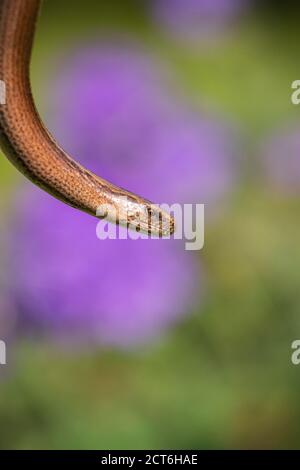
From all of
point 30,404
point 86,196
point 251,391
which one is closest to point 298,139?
point 251,391

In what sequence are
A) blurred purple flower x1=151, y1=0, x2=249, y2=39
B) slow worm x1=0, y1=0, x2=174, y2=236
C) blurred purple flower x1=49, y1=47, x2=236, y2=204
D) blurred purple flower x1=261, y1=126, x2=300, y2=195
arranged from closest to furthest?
slow worm x1=0, y1=0, x2=174, y2=236 < blurred purple flower x1=49, y1=47, x2=236, y2=204 < blurred purple flower x1=261, y1=126, x2=300, y2=195 < blurred purple flower x1=151, y1=0, x2=249, y2=39

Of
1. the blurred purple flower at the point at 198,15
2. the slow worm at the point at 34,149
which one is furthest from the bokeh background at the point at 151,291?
the slow worm at the point at 34,149

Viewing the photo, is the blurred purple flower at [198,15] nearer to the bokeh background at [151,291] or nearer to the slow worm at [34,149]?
the bokeh background at [151,291]

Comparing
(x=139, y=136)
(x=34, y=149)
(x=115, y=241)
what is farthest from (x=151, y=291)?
(x=34, y=149)

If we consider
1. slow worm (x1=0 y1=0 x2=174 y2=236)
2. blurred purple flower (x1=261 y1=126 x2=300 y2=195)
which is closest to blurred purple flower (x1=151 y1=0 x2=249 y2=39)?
blurred purple flower (x1=261 y1=126 x2=300 y2=195)

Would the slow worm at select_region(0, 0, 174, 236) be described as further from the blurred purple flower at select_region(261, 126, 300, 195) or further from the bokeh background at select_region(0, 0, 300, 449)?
the blurred purple flower at select_region(261, 126, 300, 195)
